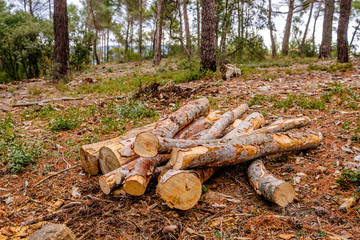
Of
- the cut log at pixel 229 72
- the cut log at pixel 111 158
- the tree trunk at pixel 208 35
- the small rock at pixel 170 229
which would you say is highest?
the tree trunk at pixel 208 35

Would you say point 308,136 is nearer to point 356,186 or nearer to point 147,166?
point 356,186

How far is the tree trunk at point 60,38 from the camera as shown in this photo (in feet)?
32.2

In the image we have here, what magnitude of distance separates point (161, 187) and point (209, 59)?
712 centimetres

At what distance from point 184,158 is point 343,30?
9963mm

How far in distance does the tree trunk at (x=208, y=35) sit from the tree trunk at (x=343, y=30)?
512 centimetres

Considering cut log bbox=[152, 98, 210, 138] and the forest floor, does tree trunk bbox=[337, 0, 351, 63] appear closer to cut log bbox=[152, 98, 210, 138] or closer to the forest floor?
the forest floor

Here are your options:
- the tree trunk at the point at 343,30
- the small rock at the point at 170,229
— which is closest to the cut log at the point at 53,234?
the small rock at the point at 170,229

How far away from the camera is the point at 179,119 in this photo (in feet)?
10.9

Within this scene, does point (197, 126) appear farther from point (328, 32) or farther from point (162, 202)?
point (328, 32)

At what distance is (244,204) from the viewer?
7.84 feet

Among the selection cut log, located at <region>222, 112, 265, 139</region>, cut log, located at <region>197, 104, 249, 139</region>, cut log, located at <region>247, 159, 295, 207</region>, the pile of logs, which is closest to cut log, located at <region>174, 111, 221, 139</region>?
the pile of logs

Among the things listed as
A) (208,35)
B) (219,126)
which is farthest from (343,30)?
(219,126)

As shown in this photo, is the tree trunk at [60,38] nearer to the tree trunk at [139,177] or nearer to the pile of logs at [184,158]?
the pile of logs at [184,158]

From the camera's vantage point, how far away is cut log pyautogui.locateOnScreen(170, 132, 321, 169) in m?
2.32
